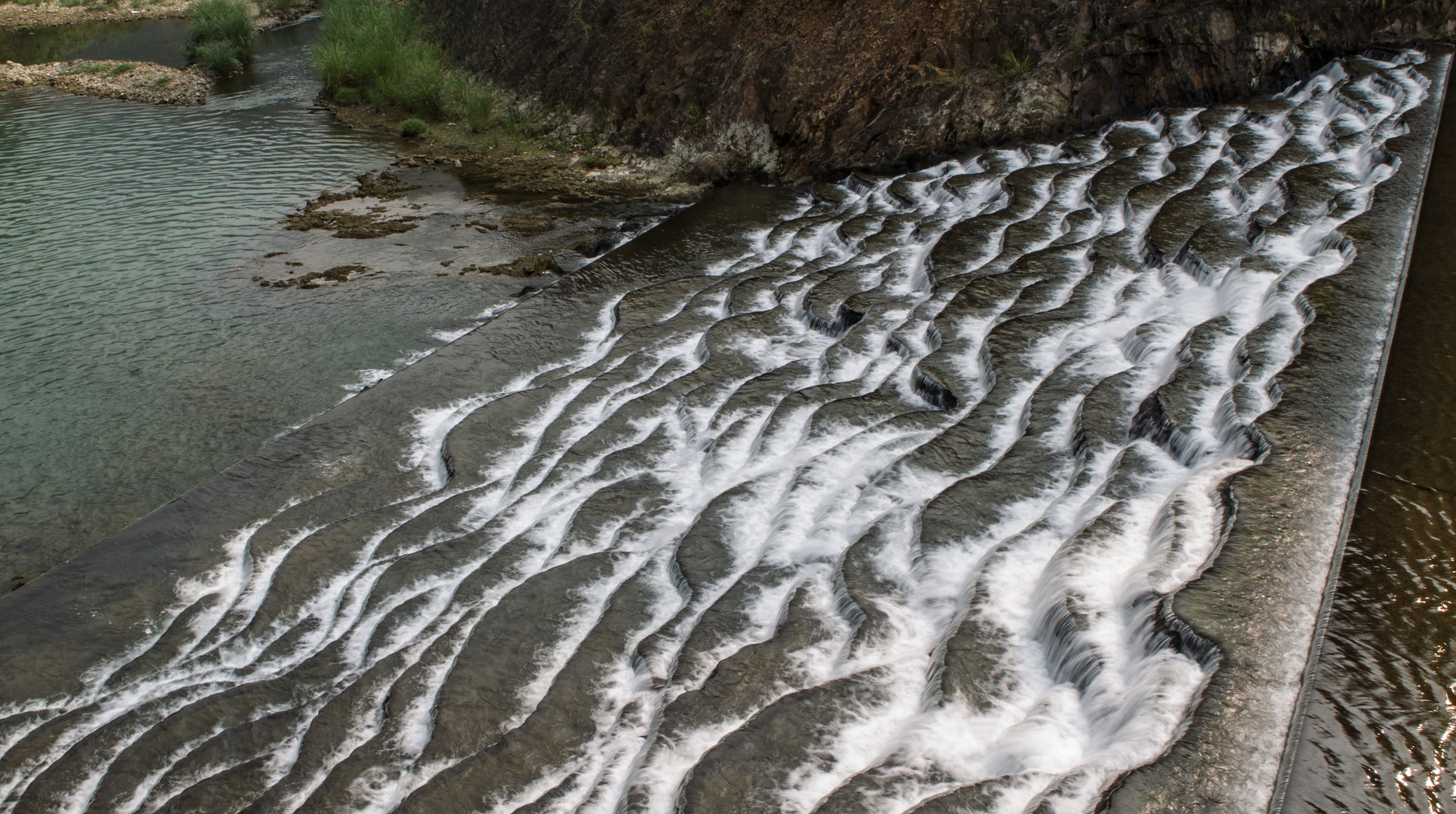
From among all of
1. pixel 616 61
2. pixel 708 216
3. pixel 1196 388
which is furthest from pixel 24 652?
pixel 616 61

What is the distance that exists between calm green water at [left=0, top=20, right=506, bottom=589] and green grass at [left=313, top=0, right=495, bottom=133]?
46.4 inches

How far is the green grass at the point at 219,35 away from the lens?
1778 centimetres

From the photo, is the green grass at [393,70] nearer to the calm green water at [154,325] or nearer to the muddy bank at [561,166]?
the muddy bank at [561,166]

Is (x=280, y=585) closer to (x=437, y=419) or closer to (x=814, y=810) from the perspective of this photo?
(x=437, y=419)

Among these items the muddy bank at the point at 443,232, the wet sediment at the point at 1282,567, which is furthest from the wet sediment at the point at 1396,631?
the muddy bank at the point at 443,232

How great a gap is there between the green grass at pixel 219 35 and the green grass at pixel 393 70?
2.02 metres

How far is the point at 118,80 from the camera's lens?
17.1 metres

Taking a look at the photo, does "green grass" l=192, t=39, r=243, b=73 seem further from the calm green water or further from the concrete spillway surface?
the concrete spillway surface

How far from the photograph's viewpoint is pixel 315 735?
135 inches

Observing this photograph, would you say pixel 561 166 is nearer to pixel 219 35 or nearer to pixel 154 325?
pixel 154 325

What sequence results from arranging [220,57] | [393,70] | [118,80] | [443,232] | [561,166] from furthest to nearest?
[220,57], [118,80], [393,70], [561,166], [443,232]

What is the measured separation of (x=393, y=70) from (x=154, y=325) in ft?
27.6

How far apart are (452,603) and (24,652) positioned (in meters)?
1.76

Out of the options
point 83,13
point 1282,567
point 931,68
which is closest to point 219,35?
point 83,13
